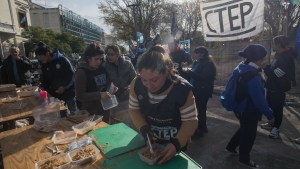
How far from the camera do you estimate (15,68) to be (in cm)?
670

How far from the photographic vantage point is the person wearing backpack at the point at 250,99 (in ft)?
10.3

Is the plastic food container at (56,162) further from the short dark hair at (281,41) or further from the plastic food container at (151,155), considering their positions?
the short dark hair at (281,41)

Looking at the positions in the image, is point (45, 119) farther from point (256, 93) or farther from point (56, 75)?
point (256, 93)

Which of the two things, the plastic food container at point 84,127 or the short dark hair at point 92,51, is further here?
the short dark hair at point 92,51

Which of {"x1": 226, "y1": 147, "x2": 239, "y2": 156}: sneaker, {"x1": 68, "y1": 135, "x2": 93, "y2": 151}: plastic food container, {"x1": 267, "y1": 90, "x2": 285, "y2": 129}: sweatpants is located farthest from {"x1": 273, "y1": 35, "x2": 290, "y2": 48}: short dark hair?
{"x1": 68, "y1": 135, "x2": 93, "y2": 151}: plastic food container

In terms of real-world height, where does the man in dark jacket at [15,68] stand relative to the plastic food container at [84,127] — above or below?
above

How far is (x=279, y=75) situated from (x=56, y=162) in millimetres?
Result: 4127

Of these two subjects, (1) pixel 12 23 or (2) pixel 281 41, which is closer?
(2) pixel 281 41

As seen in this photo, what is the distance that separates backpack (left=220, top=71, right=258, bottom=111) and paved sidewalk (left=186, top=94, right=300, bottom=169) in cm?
104

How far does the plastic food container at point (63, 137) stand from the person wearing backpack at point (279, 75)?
3.58 metres

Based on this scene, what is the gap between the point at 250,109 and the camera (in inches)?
132

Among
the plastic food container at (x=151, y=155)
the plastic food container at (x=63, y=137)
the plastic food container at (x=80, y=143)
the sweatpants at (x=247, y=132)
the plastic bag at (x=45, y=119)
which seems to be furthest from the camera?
the sweatpants at (x=247, y=132)

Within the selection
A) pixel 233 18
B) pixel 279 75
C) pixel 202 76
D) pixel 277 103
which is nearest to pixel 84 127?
pixel 202 76

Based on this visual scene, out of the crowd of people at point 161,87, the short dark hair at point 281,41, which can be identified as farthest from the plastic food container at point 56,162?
the short dark hair at point 281,41
